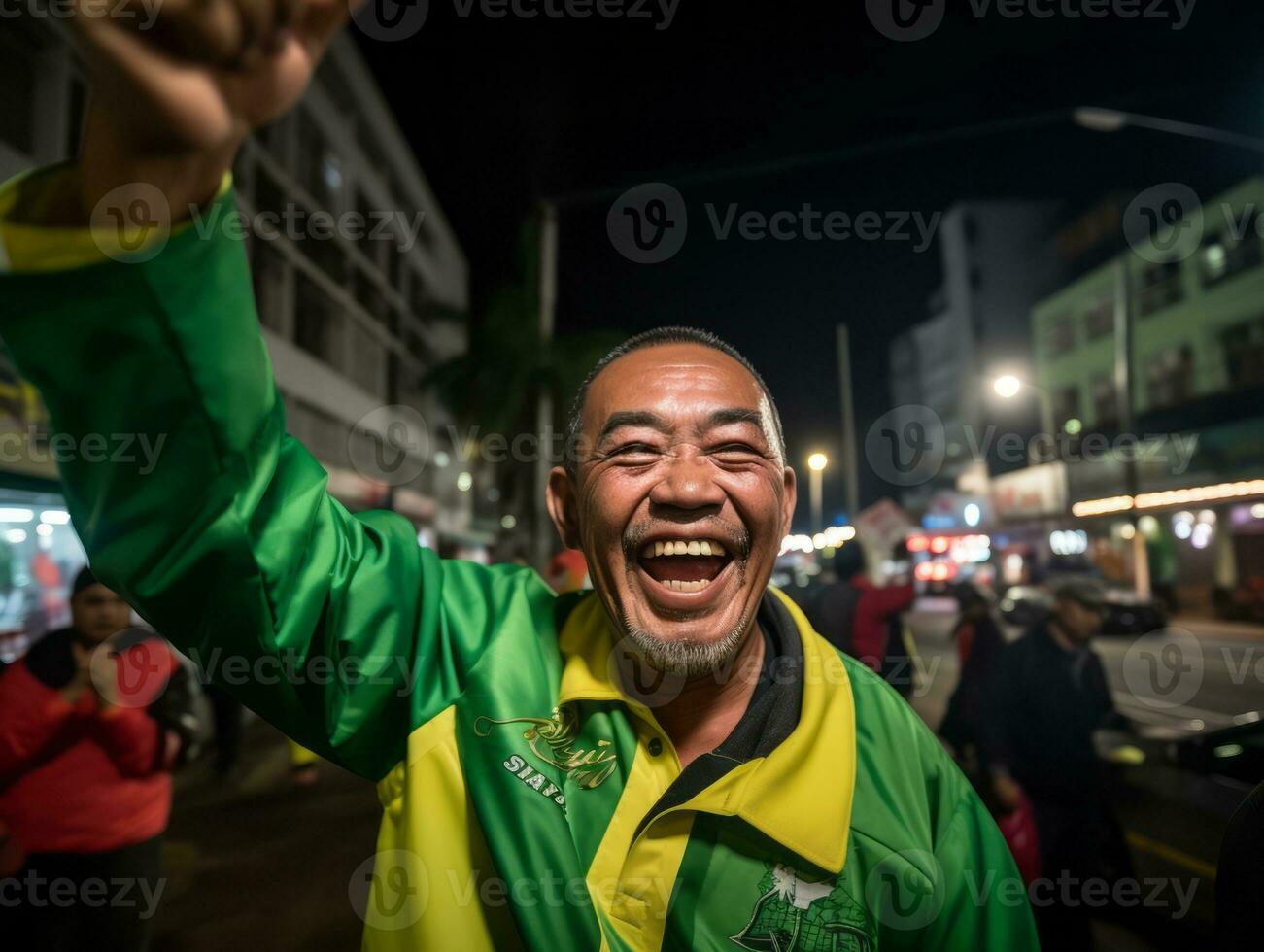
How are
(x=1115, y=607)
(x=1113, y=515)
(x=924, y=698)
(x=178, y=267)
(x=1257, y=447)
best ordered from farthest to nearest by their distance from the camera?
1. (x=1113, y=515)
2. (x=1257, y=447)
3. (x=1115, y=607)
4. (x=924, y=698)
5. (x=178, y=267)

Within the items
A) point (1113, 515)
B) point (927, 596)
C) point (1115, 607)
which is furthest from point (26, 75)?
point (927, 596)

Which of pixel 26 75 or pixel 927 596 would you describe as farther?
pixel 927 596

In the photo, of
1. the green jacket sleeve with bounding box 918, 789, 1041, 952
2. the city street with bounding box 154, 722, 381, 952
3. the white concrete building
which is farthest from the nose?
the white concrete building

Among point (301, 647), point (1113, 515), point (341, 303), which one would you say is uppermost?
point (341, 303)

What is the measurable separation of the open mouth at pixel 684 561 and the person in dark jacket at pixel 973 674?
11.2 feet

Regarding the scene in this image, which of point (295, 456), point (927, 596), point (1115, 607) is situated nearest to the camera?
point (295, 456)

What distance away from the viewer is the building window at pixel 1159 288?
25.7m

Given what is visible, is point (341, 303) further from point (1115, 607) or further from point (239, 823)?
point (1115, 607)

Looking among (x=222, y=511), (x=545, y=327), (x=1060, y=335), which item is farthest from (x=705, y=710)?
(x=1060, y=335)

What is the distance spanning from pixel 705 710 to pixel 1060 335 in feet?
125

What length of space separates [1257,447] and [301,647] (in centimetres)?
2524

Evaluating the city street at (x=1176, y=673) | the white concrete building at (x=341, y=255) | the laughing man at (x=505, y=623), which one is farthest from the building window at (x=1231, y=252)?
the laughing man at (x=505, y=623)

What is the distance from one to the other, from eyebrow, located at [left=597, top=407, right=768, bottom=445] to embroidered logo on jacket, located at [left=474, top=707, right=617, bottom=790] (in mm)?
597

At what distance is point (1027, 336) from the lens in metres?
38.5
